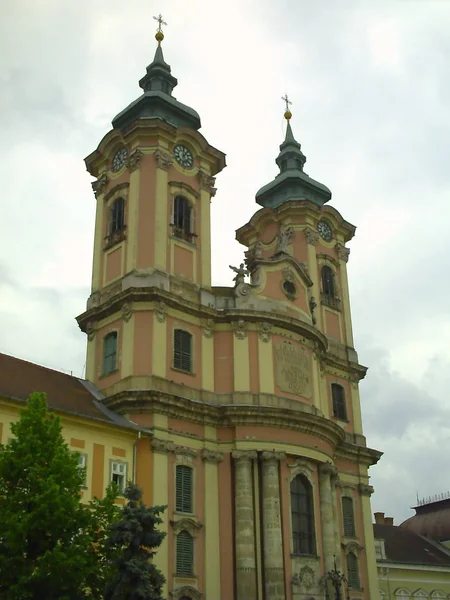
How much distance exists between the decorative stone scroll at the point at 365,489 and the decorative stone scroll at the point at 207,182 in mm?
15174

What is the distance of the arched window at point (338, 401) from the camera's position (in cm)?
3797

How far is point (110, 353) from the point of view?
103 feet

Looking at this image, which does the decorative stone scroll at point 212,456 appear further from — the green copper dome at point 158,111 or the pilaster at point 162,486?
the green copper dome at point 158,111

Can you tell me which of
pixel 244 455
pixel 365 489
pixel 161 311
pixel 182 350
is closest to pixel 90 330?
pixel 161 311

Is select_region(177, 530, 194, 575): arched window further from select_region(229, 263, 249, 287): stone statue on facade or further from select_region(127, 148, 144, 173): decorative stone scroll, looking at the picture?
select_region(127, 148, 144, 173): decorative stone scroll

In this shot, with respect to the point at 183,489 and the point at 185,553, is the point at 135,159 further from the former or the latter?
the point at 185,553

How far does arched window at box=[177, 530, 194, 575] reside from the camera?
89.8 ft

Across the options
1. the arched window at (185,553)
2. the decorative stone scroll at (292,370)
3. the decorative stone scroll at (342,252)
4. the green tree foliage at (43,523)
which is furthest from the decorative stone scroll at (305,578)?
the decorative stone scroll at (342,252)

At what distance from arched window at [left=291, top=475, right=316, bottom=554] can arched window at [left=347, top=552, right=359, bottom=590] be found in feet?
15.0

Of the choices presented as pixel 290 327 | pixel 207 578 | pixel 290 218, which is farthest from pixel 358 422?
pixel 207 578

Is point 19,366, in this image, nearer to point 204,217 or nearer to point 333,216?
point 204,217

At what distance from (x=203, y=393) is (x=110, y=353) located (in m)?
4.04

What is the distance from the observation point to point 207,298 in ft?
108

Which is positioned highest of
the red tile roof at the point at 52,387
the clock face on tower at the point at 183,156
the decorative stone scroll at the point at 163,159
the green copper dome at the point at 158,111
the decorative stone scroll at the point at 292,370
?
the green copper dome at the point at 158,111
